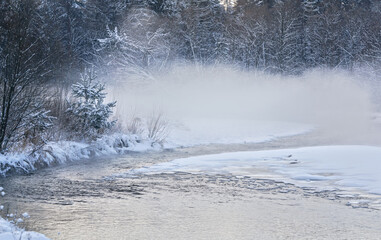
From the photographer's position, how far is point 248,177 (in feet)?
41.4

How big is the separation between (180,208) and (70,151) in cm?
809

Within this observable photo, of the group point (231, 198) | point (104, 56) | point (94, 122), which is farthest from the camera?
point (104, 56)

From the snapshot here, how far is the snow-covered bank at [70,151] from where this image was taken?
519 inches

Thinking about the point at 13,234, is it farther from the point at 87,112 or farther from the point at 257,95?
the point at 257,95

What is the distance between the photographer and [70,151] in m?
16.2

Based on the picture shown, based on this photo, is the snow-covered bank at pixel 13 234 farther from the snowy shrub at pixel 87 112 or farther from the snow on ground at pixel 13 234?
the snowy shrub at pixel 87 112

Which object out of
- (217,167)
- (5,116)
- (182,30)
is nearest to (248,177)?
(217,167)

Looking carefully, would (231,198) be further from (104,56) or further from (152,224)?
(104,56)

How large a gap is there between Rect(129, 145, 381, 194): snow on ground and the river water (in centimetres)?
82

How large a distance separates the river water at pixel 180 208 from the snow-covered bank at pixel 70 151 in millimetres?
724

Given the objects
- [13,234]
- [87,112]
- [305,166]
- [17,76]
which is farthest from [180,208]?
[87,112]

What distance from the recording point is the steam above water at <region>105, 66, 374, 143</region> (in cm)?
3741

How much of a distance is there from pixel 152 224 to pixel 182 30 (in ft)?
121

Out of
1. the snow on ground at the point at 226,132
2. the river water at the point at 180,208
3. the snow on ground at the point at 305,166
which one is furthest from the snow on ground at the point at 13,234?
the snow on ground at the point at 226,132
